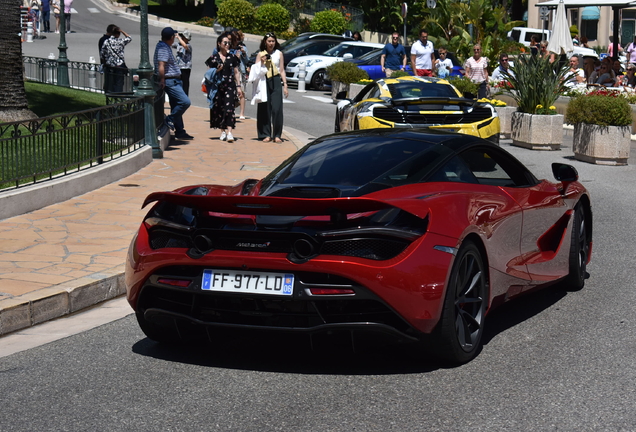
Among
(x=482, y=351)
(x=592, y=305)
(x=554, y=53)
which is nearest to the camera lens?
(x=482, y=351)

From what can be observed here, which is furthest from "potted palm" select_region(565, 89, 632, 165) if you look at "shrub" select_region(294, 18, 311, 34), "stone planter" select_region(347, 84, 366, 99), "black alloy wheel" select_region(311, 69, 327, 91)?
"shrub" select_region(294, 18, 311, 34)

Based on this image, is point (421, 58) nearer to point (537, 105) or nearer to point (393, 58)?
point (393, 58)

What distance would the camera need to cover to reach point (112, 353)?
20.3ft

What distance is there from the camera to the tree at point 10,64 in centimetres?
1538

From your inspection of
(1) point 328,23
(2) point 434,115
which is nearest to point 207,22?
(1) point 328,23

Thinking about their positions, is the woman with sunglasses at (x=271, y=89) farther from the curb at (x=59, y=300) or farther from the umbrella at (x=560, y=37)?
the umbrella at (x=560, y=37)

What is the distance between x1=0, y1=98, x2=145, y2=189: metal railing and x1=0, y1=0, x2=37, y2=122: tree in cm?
215

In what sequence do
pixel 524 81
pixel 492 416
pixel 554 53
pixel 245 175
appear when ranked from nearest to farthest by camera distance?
pixel 492 416
pixel 245 175
pixel 524 81
pixel 554 53

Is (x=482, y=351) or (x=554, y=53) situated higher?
(x=554, y=53)

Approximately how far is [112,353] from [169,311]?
760mm

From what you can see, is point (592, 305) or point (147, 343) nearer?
point (147, 343)

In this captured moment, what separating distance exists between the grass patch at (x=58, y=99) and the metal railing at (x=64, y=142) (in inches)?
223

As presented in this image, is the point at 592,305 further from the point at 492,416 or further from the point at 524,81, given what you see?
the point at 524,81

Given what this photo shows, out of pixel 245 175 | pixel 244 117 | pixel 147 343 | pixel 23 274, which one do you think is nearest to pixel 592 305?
pixel 147 343
